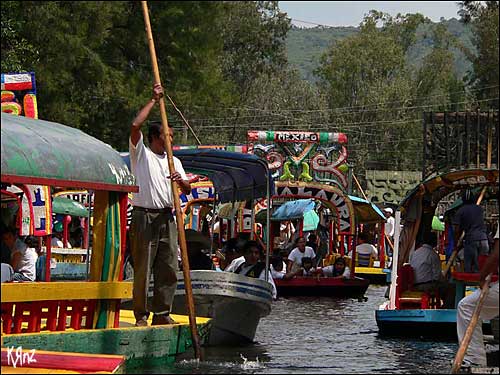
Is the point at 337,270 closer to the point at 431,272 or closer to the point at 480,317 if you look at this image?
the point at 431,272

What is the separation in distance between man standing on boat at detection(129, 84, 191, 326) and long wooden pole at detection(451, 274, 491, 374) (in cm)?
292

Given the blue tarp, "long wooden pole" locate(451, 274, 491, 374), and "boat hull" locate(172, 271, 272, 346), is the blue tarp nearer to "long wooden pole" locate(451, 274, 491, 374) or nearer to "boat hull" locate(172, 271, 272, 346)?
"boat hull" locate(172, 271, 272, 346)

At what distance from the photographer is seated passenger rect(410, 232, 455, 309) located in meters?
17.2

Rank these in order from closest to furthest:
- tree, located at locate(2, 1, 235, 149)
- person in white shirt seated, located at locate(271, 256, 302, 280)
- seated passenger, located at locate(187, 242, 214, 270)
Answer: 1. seated passenger, located at locate(187, 242, 214, 270)
2. person in white shirt seated, located at locate(271, 256, 302, 280)
3. tree, located at locate(2, 1, 235, 149)

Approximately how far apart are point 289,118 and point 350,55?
10706 mm

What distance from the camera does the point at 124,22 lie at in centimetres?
3928

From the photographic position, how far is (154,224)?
12.2 metres

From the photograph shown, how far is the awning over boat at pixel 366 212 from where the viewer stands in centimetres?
3228

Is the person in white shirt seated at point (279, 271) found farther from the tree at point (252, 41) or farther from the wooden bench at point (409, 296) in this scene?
the tree at point (252, 41)

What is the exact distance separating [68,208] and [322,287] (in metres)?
5.93

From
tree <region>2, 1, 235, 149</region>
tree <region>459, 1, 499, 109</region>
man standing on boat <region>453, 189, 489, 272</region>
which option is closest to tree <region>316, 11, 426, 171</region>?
tree <region>459, 1, 499, 109</region>

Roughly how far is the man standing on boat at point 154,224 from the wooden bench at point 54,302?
0.25m

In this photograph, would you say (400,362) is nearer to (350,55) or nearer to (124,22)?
(124,22)

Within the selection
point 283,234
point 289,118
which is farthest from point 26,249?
point 289,118
